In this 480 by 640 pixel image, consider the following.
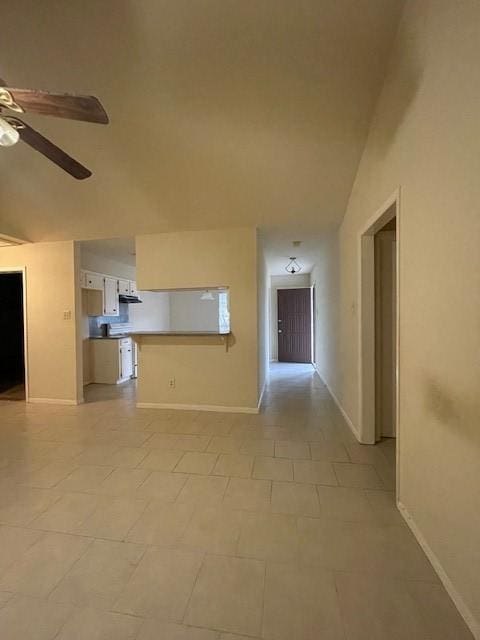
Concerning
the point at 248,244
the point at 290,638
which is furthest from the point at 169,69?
the point at 290,638

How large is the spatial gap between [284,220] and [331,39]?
5.93ft

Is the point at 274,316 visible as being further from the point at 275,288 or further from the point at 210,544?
the point at 210,544

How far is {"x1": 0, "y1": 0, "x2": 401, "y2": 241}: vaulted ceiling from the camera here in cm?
162

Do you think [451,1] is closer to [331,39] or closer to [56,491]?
[331,39]

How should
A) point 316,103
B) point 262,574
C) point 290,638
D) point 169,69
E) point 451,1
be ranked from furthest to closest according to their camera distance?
point 316,103
point 169,69
point 262,574
point 451,1
point 290,638

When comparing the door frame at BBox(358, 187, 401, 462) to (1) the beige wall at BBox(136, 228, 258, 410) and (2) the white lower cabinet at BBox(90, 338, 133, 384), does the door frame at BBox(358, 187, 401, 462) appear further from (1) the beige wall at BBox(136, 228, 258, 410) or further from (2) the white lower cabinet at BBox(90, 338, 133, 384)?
(2) the white lower cabinet at BBox(90, 338, 133, 384)

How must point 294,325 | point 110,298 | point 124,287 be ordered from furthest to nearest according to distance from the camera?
point 294,325 < point 124,287 < point 110,298

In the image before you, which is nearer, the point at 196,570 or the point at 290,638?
the point at 290,638

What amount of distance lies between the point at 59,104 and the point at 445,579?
2901mm

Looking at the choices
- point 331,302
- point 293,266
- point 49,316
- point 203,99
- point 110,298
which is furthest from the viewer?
point 293,266

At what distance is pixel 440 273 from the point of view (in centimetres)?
129

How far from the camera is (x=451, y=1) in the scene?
3.90 feet

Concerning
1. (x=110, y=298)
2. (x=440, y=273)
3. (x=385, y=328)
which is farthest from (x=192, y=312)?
(x=440, y=273)

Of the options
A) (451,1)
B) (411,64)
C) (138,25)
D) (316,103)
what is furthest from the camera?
(316,103)
